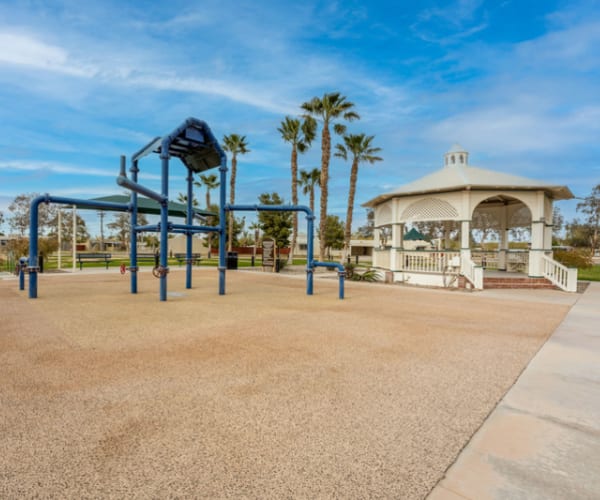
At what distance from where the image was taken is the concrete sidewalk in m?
2.15

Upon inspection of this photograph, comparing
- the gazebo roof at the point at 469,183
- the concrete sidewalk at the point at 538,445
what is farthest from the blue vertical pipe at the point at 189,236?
the concrete sidewalk at the point at 538,445

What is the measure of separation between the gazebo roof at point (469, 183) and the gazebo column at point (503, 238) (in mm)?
2677

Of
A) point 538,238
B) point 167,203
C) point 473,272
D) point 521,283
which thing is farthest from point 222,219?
point 538,238

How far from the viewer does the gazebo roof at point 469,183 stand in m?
13.6

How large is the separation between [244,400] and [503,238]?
1806 cm

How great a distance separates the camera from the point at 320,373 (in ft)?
13.5

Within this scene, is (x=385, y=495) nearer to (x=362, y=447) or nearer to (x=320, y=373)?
(x=362, y=447)

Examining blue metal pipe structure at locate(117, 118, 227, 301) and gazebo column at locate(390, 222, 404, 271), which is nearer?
blue metal pipe structure at locate(117, 118, 227, 301)

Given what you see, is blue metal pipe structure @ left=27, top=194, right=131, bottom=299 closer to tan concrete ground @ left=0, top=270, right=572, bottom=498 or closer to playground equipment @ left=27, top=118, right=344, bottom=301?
playground equipment @ left=27, top=118, right=344, bottom=301

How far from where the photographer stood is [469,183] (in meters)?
13.7

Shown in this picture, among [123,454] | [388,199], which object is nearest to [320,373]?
[123,454]

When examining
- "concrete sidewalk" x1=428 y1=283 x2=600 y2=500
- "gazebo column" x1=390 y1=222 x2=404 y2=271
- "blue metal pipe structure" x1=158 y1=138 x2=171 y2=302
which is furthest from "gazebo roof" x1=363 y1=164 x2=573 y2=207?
"concrete sidewalk" x1=428 y1=283 x2=600 y2=500

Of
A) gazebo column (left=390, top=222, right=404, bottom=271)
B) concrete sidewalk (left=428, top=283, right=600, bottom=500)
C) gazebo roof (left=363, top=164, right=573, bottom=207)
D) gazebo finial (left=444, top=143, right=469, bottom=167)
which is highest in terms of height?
Result: gazebo finial (left=444, top=143, right=469, bottom=167)

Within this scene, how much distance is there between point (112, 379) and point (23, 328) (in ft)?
11.5
